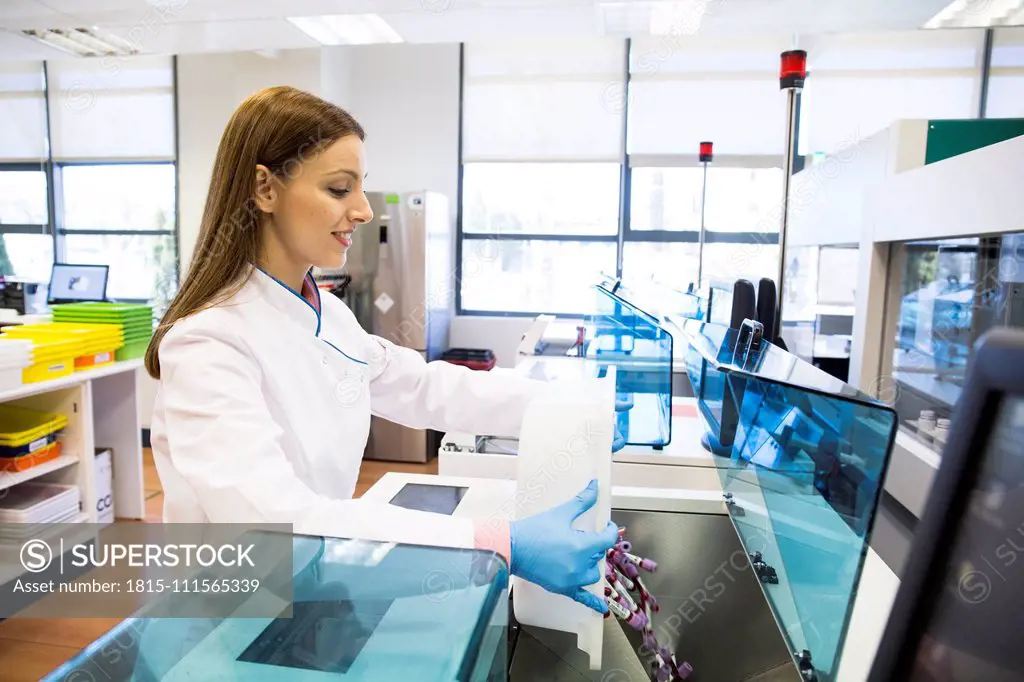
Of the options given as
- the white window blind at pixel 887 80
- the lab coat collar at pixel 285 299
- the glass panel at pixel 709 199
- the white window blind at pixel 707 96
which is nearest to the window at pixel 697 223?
the glass panel at pixel 709 199

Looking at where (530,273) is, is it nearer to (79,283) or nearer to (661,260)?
(661,260)

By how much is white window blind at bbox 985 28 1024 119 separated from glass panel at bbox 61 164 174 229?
6011 mm

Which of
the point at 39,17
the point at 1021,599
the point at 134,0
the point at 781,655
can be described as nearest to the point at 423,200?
the point at 134,0

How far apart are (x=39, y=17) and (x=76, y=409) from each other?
2.10m

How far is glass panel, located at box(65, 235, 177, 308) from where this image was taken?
5223 mm

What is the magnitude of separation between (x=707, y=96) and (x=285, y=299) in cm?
437

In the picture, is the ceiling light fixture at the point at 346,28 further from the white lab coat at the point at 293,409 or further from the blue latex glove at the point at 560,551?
the blue latex glove at the point at 560,551

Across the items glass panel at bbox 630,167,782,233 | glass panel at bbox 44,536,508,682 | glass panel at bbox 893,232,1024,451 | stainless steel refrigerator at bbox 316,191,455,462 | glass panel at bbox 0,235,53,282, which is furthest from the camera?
glass panel at bbox 0,235,53,282

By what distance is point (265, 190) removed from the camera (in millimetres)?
1093

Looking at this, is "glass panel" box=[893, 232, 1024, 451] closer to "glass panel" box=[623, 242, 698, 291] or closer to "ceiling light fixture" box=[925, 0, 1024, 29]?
"ceiling light fixture" box=[925, 0, 1024, 29]

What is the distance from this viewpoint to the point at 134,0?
10.1 ft

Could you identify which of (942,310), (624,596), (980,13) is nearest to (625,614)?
(624,596)

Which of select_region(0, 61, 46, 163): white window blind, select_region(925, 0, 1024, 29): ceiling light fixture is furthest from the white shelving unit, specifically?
select_region(925, 0, 1024, 29): ceiling light fixture

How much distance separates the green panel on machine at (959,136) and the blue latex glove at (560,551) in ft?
5.71
